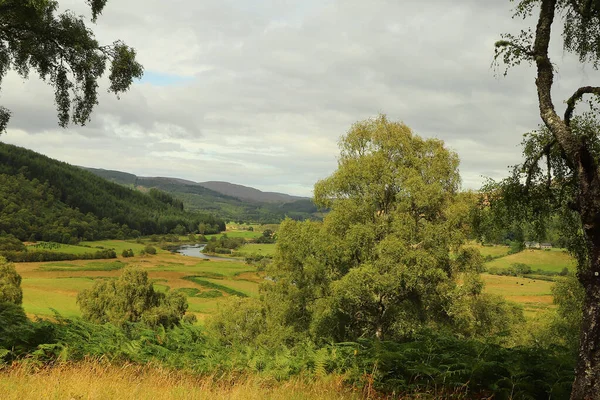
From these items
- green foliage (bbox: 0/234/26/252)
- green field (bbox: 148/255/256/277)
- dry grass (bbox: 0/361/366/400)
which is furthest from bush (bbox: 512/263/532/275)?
green foliage (bbox: 0/234/26/252)

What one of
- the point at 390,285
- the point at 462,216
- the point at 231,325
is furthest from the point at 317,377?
the point at 231,325

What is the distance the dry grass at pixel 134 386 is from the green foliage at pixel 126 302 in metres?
40.5

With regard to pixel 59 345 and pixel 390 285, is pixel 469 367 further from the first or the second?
pixel 390 285

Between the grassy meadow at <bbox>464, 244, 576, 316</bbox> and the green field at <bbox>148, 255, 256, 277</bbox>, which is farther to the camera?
the green field at <bbox>148, 255, 256, 277</bbox>

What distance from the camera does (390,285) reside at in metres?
19.0

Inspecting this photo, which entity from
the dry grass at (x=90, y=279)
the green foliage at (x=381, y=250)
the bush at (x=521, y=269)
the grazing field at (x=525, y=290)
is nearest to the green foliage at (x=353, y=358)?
the green foliage at (x=381, y=250)

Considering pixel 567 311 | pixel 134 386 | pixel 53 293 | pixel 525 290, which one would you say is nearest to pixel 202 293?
pixel 53 293

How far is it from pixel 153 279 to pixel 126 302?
4893 cm

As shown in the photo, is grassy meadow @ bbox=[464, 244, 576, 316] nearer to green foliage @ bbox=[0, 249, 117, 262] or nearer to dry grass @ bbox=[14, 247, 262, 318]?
dry grass @ bbox=[14, 247, 262, 318]

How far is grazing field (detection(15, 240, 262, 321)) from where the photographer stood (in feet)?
238

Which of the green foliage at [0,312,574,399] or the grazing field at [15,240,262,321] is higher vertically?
the green foliage at [0,312,574,399]

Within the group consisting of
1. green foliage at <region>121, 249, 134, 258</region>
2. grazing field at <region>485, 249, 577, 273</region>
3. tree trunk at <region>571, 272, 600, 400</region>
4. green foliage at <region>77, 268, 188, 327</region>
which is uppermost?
tree trunk at <region>571, 272, 600, 400</region>

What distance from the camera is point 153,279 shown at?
9200cm

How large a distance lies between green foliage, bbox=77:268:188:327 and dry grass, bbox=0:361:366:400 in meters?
40.5
